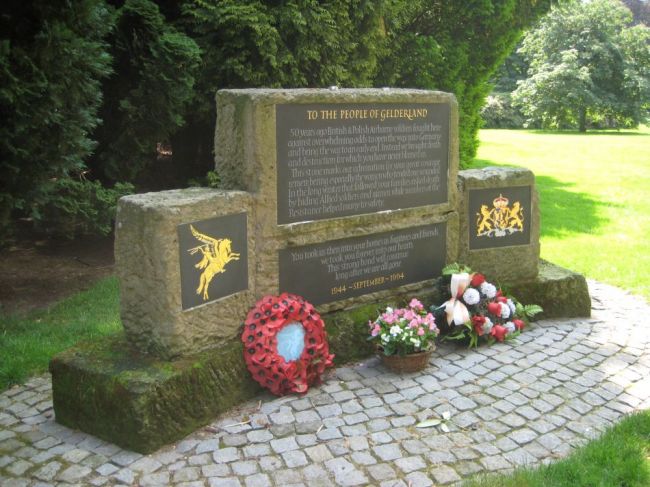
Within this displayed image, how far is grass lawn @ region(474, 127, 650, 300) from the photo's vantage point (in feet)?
28.9

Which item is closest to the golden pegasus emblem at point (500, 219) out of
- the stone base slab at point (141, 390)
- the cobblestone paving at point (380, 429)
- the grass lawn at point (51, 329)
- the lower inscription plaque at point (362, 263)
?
the lower inscription plaque at point (362, 263)

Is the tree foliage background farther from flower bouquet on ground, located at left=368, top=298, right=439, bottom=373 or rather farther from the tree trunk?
the tree trunk

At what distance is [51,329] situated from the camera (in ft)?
20.7

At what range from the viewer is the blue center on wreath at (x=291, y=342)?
482 cm

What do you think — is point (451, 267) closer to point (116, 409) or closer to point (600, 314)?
point (600, 314)

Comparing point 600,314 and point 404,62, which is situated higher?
point 404,62

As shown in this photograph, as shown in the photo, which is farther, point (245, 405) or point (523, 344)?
point (523, 344)

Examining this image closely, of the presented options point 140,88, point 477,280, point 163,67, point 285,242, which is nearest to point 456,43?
point 163,67

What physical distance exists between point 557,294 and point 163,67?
4992 mm

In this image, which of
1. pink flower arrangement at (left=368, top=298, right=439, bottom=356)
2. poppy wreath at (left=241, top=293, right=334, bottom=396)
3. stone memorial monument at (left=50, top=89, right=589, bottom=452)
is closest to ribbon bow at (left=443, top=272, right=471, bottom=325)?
stone memorial monument at (left=50, top=89, right=589, bottom=452)

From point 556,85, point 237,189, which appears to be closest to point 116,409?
point 237,189

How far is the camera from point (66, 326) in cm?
639

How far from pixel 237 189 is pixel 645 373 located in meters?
3.51

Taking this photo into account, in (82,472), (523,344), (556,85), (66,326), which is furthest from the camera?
(556,85)
